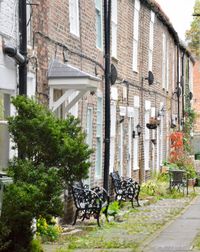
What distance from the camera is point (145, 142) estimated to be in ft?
91.3

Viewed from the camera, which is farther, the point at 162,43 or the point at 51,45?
the point at 162,43

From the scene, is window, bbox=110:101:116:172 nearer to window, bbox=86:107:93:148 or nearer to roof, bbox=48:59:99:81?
window, bbox=86:107:93:148

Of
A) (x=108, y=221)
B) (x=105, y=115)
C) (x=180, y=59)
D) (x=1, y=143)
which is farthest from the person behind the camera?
(x=180, y=59)

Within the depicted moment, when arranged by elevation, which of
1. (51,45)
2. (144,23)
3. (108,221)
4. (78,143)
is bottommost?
(108,221)

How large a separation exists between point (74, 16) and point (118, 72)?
16.5 ft

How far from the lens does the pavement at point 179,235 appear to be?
42.6ft

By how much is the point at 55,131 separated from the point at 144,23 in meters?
16.8

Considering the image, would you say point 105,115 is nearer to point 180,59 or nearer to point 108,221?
point 108,221

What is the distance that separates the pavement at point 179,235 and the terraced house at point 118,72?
2283mm

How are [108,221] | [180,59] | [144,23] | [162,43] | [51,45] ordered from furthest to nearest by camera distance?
[180,59] < [162,43] < [144,23] < [108,221] < [51,45]

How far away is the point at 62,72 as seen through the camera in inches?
604

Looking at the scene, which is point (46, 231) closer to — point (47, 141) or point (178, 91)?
point (47, 141)

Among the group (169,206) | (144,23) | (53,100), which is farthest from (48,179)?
(144,23)

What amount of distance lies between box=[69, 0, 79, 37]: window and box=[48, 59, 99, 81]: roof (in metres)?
2.00
